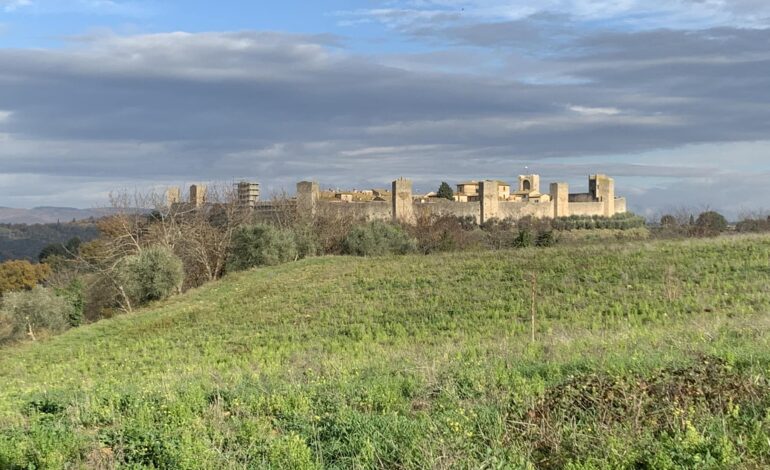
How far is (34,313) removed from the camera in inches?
1220

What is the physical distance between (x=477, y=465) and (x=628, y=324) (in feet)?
32.5

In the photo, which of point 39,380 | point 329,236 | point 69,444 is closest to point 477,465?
point 69,444

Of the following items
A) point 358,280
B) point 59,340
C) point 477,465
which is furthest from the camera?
point 358,280

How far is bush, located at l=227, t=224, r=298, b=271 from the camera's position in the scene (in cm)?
3856

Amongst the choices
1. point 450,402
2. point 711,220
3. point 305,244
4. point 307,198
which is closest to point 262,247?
point 305,244

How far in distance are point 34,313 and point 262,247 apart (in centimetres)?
1172

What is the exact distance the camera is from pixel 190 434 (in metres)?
6.20

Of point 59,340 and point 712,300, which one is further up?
point 712,300

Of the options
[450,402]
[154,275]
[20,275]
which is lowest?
[20,275]

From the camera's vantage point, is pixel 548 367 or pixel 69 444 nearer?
pixel 69 444

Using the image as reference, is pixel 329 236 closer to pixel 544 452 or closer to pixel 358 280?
pixel 358 280

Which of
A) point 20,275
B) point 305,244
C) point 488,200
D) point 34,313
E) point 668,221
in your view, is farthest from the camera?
point 488,200

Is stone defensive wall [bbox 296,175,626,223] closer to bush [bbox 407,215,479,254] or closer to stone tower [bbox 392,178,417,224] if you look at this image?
stone tower [bbox 392,178,417,224]

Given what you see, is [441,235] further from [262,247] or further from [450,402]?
[450,402]
